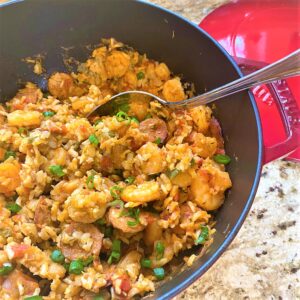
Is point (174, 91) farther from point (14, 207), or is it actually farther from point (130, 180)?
point (14, 207)

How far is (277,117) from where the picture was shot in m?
1.69

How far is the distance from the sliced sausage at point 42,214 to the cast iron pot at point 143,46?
1.65 feet

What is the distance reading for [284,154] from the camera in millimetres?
1302

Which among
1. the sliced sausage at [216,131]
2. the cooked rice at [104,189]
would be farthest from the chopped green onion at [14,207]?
the sliced sausage at [216,131]

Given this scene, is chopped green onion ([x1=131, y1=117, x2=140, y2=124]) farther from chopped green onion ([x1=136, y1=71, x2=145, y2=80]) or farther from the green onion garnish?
the green onion garnish

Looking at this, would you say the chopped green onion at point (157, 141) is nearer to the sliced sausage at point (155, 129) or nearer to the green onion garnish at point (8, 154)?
the sliced sausage at point (155, 129)

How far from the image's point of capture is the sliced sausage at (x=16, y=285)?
1.15m

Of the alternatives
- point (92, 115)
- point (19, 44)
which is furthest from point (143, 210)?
point (19, 44)

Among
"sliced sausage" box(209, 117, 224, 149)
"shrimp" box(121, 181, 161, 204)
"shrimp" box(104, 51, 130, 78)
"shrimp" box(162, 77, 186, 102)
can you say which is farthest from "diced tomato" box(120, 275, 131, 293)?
"shrimp" box(104, 51, 130, 78)

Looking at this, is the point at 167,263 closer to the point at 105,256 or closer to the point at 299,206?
the point at 105,256

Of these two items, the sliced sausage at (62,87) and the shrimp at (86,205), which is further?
the sliced sausage at (62,87)

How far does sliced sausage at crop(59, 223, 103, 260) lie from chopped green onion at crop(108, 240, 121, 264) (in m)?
0.05

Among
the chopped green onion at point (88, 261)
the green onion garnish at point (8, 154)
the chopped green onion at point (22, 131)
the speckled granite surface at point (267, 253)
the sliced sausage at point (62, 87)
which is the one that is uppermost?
the sliced sausage at point (62, 87)

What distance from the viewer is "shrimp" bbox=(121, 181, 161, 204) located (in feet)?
4.00
